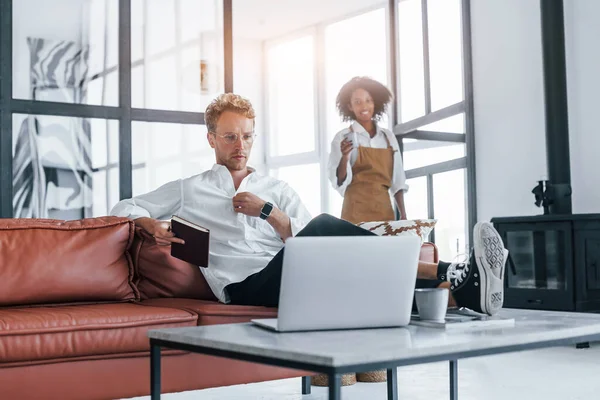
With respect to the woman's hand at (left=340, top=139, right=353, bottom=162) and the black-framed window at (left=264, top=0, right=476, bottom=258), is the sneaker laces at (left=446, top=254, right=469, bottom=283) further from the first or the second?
the black-framed window at (left=264, top=0, right=476, bottom=258)

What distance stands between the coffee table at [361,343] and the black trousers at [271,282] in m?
0.44

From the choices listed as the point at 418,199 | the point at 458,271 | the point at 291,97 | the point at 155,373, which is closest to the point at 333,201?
the point at 291,97

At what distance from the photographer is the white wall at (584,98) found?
4.67 metres

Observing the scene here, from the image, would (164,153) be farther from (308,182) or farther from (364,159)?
(308,182)

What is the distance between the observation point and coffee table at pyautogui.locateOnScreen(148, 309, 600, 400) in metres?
1.26

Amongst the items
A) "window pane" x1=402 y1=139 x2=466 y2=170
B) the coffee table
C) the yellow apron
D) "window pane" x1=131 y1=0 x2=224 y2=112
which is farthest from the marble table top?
"window pane" x1=131 y1=0 x2=224 y2=112

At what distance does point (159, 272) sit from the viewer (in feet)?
9.23

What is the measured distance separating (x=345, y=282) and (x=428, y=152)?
4.65 m

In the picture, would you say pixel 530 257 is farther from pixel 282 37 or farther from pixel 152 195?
pixel 282 37

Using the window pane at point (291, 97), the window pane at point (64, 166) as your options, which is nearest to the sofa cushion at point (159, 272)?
the window pane at point (64, 166)

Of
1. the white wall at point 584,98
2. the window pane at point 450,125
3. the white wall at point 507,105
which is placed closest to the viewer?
the white wall at point 584,98

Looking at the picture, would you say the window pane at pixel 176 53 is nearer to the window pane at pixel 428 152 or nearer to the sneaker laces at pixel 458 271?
the window pane at pixel 428 152

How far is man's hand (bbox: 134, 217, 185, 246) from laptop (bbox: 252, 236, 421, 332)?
3.17 feet

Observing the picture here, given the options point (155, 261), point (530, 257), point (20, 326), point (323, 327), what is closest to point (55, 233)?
point (155, 261)
